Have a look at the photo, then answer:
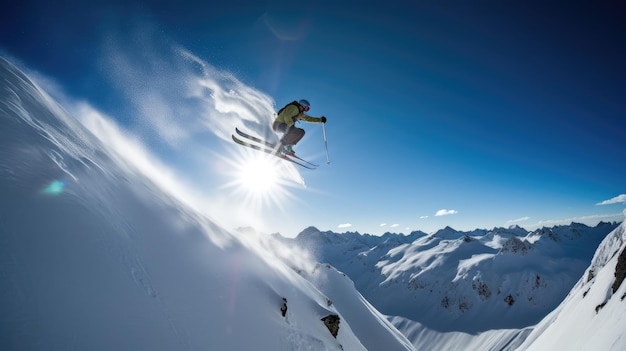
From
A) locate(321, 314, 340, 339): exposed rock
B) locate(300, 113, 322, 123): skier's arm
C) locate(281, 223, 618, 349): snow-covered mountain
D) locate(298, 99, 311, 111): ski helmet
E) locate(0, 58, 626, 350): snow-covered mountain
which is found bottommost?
locate(281, 223, 618, 349): snow-covered mountain

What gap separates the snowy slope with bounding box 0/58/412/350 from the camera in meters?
3.91

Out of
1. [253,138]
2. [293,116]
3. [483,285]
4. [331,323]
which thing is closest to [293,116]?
[293,116]

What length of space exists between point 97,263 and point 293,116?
10.3 m

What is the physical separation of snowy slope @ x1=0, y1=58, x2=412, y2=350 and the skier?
7119mm

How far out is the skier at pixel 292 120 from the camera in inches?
526

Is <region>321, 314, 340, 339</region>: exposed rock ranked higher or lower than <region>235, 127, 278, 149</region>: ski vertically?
lower

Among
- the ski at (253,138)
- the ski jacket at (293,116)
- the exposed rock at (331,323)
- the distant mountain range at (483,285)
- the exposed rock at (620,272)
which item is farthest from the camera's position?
the distant mountain range at (483,285)

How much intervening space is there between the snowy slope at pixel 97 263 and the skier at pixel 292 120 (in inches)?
280

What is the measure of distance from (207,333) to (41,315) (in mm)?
4169

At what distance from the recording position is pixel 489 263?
142 meters

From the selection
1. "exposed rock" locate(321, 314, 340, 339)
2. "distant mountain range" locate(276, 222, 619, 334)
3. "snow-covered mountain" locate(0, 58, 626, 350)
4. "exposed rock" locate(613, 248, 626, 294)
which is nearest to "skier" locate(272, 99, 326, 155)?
"snow-covered mountain" locate(0, 58, 626, 350)

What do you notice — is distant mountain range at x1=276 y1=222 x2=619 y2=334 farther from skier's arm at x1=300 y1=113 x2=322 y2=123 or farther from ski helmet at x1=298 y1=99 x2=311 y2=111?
ski helmet at x1=298 y1=99 x2=311 y2=111

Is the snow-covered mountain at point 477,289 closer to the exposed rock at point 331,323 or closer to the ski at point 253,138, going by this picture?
the exposed rock at point 331,323

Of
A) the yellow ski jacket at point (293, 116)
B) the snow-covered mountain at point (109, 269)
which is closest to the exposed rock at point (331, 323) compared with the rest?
the snow-covered mountain at point (109, 269)
